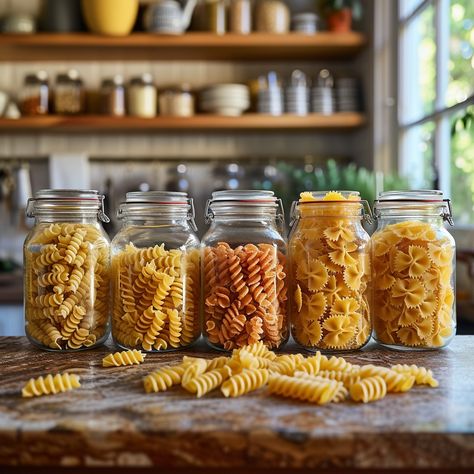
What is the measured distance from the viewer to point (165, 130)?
111 inches

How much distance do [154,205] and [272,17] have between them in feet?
6.42

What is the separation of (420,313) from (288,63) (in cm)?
229

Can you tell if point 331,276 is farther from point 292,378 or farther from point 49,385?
point 49,385

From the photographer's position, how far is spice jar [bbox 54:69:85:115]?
269 cm

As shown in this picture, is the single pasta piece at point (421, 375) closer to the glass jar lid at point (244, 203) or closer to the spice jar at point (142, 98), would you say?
the glass jar lid at point (244, 203)

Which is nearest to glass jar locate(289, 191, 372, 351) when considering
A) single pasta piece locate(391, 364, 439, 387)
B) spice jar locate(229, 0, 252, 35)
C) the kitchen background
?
single pasta piece locate(391, 364, 439, 387)

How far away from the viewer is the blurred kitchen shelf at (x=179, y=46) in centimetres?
257

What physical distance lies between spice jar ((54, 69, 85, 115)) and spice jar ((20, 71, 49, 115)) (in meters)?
0.05

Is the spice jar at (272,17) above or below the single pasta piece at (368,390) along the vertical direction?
above

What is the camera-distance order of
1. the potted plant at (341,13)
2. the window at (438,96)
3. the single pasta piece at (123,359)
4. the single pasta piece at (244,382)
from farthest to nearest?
the potted plant at (341,13), the window at (438,96), the single pasta piece at (123,359), the single pasta piece at (244,382)

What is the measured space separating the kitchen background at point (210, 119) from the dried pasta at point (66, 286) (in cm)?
172

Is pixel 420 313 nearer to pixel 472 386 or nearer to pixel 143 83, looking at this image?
pixel 472 386

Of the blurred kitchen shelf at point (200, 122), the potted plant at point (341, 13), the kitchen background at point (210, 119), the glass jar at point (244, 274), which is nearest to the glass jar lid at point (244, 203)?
the glass jar at point (244, 274)

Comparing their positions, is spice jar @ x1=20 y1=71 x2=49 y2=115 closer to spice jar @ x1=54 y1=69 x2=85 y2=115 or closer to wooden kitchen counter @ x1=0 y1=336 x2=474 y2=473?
spice jar @ x1=54 y1=69 x2=85 y2=115
